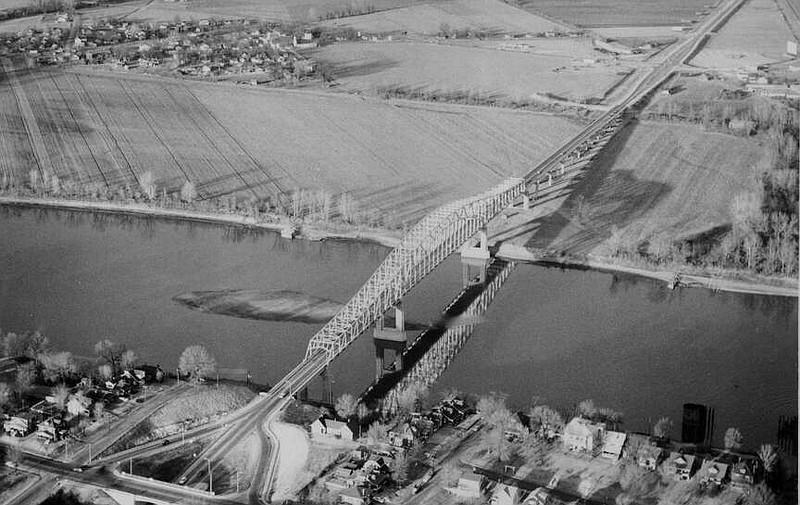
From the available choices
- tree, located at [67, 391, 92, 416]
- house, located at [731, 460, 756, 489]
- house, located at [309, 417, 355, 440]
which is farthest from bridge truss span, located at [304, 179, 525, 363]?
house, located at [731, 460, 756, 489]

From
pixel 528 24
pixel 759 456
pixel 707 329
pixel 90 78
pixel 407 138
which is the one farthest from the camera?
pixel 528 24

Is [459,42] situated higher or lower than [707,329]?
higher

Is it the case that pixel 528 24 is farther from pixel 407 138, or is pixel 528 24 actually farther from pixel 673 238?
pixel 673 238

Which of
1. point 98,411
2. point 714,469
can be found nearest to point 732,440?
point 714,469

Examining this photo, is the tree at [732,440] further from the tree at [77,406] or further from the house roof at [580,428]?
the tree at [77,406]

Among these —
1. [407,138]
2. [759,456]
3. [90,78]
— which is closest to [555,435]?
[759,456]

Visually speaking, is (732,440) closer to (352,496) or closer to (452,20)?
(352,496)

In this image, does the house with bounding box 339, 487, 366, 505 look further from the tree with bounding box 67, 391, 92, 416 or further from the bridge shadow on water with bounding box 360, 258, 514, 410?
the tree with bounding box 67, 391, 92, 416
